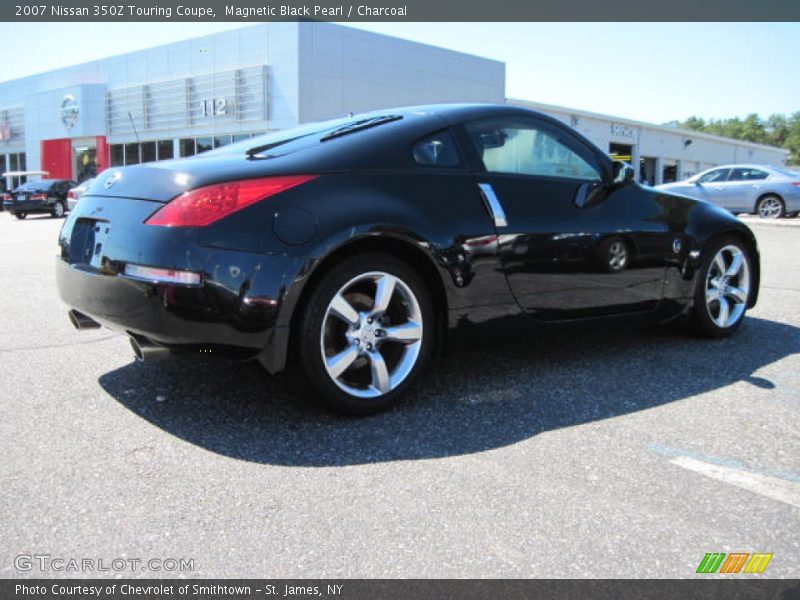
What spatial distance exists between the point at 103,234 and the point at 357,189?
Answer: 1.16 meters

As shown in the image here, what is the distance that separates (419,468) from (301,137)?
5.81ft

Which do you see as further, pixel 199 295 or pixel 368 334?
pixel 368 334

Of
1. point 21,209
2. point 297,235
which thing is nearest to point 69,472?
point 297,235

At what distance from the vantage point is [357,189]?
3.06 metres

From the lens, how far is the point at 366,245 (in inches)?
122

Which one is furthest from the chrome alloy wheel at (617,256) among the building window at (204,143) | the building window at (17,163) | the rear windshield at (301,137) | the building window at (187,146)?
the building window at (17,163)

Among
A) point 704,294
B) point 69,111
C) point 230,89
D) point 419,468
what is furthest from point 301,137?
point 69,111

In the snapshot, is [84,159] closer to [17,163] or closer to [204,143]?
[17,163]

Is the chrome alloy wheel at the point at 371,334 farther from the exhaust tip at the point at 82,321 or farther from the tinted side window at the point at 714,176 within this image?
the tinted side window at the point at 714,176

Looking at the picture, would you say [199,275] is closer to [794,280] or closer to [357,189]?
[357,189]

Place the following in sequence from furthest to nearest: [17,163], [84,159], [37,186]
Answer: [17,163] < [84,159] < [37,186]

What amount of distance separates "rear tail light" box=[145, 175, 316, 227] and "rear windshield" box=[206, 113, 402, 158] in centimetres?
32

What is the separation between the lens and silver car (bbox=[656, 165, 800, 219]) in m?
18.2

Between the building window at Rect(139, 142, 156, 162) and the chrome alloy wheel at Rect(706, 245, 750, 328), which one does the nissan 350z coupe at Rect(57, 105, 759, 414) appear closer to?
the chrome alloy wheel at Rect(706, 245, 750, 328)
